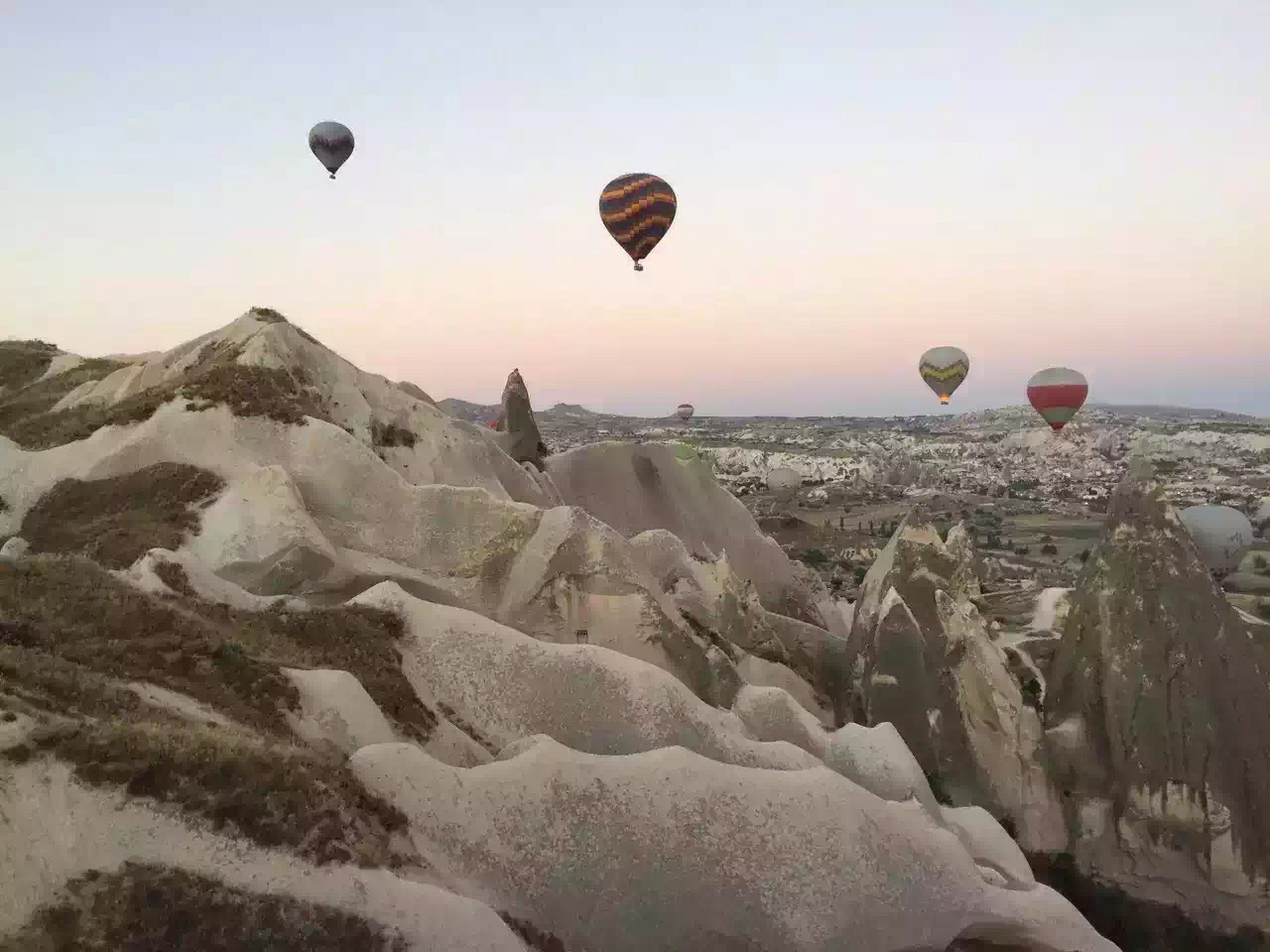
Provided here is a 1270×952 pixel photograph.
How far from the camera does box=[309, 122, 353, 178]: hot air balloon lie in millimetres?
39625

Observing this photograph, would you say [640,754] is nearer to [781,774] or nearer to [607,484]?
[781,774]

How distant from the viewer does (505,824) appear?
9531 mm

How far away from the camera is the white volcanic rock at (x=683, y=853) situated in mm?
9281

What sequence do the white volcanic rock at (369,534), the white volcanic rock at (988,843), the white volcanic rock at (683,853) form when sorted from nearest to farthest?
the white volcanic rock at (683,853), the white volcanic rock at (988,843), the white volcanic rock at (369,534)

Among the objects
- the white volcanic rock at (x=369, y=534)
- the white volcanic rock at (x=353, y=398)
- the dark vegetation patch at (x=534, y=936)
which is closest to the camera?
the dark vegetation patch at (x=534, y=936)

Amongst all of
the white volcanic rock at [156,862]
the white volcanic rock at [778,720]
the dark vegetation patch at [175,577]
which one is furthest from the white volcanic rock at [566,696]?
the white volcanic rock at [156,862]

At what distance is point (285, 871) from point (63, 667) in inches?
136

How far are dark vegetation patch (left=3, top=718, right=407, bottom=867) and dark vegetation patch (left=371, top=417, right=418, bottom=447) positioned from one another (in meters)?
16.0

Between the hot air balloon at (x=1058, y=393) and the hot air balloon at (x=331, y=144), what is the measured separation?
39497mm

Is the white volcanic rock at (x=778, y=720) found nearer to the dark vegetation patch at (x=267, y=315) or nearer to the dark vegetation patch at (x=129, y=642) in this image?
the dark vegetation patch at (x=129, y=642)

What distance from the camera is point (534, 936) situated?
8930 millimetres

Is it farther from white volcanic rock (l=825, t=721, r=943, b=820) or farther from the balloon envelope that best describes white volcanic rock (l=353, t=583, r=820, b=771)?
the balloon envelope

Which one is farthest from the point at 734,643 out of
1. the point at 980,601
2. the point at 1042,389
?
the point at 1042,389

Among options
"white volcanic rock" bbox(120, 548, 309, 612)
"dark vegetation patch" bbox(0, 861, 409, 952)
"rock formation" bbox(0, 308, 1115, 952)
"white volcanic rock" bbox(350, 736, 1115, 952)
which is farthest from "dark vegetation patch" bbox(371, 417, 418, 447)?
"dark vegetation patch" bbox(0, 861, 409, 952)
